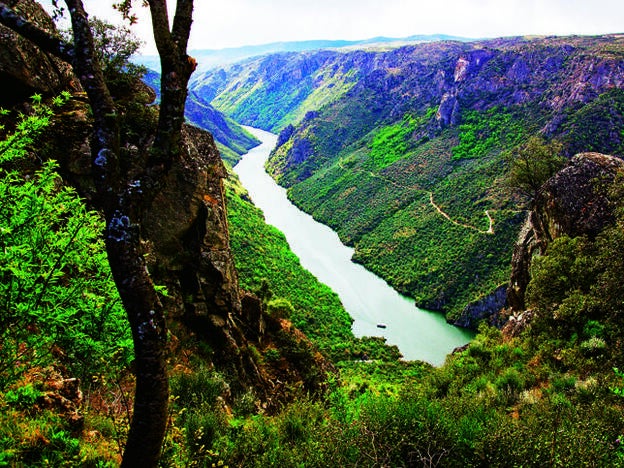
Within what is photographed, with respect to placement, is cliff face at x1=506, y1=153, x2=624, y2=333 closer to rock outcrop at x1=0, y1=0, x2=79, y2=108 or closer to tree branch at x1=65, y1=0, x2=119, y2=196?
tree branch at x1=65, y1=0, x2=119, y2=196

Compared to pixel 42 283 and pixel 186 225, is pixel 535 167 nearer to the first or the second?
pixel 186 225

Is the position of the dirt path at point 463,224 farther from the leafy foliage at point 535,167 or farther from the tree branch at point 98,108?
the tree branch at point 98,108

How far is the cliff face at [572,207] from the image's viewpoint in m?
16.2

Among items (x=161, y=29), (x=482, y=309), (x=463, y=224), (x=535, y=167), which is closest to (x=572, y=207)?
(x=535, y=167)

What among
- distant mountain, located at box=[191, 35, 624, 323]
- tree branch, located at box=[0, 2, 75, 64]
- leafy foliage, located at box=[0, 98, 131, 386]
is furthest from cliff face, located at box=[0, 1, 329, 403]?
distant mountain, located at box=[191, 35, 624, 323]

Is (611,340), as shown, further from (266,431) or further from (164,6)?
(164,6)

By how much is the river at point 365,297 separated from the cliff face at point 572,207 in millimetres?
30178

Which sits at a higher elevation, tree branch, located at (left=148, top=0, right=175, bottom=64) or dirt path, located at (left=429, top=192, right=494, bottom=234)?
tree branch, located at (left=148, top=0, right=175, bottom=64)

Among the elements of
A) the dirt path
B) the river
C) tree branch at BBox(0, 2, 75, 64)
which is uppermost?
tree branch at BBox(0, 2, 75, 64)

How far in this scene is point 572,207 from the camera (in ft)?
57.2

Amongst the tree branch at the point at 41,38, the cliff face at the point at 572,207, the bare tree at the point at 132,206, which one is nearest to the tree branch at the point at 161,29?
the bare tree at the point at 132,206

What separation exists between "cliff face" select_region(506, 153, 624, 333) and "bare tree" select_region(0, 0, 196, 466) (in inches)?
609

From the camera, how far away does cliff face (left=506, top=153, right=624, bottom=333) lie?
1625 cm

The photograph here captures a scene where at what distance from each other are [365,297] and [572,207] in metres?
48.1
